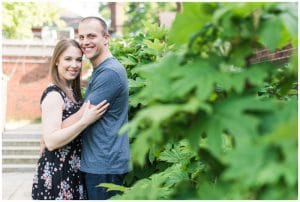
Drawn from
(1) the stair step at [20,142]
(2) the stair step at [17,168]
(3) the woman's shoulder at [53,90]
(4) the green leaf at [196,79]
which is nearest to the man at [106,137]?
(3) the woman's shoulder at [53,90]

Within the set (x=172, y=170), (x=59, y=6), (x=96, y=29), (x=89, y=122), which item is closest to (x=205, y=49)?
(x=172, y=170)

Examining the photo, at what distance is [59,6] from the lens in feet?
56.5

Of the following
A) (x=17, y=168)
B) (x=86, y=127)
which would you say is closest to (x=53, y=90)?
(x=86, y=127)

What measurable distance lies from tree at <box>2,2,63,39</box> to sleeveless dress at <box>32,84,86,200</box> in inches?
467

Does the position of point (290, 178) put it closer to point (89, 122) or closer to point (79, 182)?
point (89, 122)

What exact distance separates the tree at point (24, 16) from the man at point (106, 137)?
1207 cm

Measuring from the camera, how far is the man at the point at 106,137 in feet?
9.82

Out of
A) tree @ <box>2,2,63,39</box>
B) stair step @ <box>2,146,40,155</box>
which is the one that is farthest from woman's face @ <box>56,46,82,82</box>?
tree @ <box>2,2,63,39</box>

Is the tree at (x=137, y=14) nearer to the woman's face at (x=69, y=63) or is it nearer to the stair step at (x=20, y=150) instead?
the stair step at (x=20, y=150)

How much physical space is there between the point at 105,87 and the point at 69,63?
53cm

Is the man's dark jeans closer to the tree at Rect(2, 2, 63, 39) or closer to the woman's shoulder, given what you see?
the woman's shoulder

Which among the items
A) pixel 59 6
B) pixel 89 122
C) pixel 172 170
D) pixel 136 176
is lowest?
pixel 136 176

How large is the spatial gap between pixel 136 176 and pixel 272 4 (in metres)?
2.52

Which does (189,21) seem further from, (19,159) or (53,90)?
(19,159)
